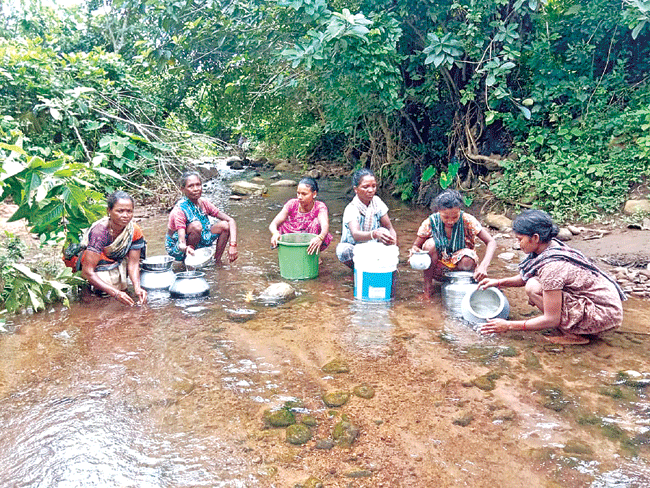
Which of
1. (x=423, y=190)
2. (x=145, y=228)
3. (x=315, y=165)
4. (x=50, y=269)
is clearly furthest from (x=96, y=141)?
(x=315, y=165)

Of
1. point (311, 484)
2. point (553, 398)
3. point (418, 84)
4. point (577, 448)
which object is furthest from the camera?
point (418, 84)

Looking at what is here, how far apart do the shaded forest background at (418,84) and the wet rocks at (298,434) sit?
3.94 m

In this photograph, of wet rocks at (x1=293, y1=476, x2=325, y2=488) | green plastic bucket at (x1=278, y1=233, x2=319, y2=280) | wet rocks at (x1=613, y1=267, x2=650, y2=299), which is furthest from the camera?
green plastic bucket at (x1=278, y1=233, x2=319, y2=280)

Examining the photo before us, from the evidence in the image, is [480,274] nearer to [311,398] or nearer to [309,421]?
[311,398]

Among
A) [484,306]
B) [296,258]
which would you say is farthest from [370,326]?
Answer: [296,258]

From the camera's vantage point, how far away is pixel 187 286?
443 cm

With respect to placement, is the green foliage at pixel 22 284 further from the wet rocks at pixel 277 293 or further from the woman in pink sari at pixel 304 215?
the woman in pink sari at pixel 304 215

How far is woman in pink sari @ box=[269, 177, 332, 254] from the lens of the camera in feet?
16.5

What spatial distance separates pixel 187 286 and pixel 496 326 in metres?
2.47

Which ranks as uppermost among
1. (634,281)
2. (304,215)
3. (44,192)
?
(44,192)

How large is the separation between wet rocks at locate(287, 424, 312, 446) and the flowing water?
4 cm

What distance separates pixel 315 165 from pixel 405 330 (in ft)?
36.3

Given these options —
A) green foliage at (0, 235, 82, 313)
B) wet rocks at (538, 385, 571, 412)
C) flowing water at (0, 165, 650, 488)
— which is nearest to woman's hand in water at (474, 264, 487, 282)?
flowing water at (0, 165, 650, 488)

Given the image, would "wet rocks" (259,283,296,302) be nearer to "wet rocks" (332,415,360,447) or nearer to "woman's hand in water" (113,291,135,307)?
"woman's hand in water" (113,291,135,307)
